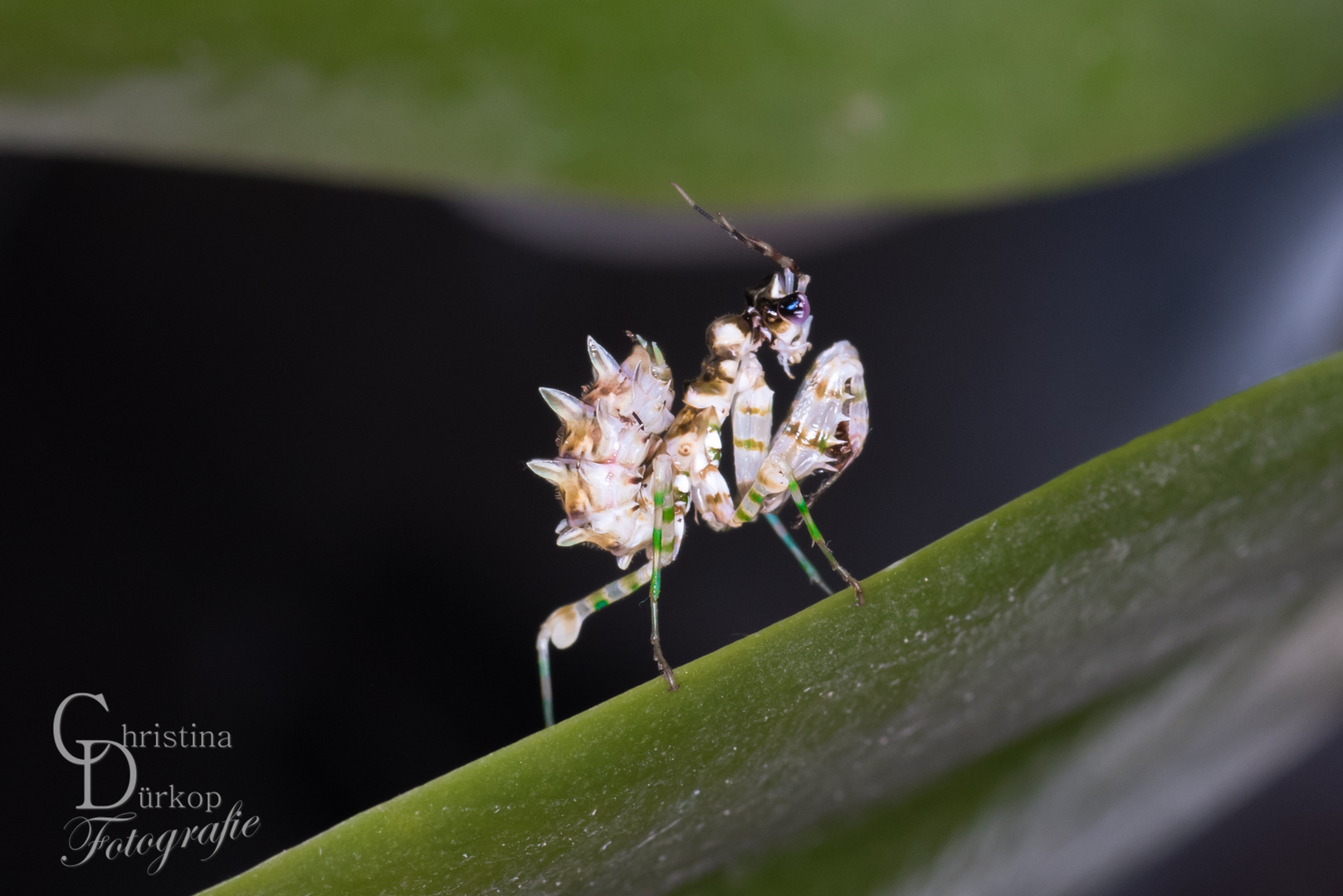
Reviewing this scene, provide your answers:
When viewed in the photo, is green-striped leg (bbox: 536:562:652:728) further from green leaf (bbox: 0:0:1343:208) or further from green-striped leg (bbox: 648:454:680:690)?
green leaf (bbox: 0:0:1343:208)

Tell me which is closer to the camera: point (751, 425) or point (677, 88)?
point (677, 88)

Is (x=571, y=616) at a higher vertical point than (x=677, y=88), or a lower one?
lower

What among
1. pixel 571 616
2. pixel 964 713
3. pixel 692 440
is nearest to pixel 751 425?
pixel 692 440

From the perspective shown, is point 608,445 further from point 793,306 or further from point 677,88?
point 677,88

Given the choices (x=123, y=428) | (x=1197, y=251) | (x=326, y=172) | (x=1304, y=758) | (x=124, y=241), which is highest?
(x=124, y=241)

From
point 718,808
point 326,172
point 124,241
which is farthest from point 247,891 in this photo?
point 124,241

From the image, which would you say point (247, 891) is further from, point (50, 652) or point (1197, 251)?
point (1197, 251)
